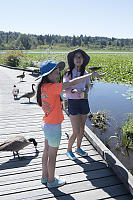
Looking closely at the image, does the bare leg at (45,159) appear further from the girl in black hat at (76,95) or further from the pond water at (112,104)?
the pond water at (112,104)

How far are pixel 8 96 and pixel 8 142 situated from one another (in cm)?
480

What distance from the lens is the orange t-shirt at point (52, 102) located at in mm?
2096

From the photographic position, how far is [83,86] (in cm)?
292

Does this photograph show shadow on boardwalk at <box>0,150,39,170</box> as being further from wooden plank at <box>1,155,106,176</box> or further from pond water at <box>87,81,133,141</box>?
pond water at <box>87,81,133,141</box>

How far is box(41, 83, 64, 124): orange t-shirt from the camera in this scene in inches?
82.5

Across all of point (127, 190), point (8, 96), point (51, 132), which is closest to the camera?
point (51, 132)

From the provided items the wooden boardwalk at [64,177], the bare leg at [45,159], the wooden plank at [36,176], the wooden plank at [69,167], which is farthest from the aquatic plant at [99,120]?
the bare leg at [45,159]

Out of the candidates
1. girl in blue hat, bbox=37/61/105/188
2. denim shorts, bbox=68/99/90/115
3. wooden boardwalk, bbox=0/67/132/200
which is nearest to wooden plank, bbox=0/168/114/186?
wooden boardwalk, bbox=0/67/132/200

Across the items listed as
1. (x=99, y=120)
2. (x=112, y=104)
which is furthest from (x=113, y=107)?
(x=99, y=120)

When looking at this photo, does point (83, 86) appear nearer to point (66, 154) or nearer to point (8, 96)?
point (66, 154)

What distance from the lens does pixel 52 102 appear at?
2162 millimetres

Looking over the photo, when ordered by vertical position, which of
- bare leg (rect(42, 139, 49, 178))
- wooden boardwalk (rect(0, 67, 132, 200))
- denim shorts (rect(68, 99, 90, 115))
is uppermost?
denim shorts (rect(68, 99, 90, 115))

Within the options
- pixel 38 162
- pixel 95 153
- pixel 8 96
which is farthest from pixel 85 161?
pixel 8 96

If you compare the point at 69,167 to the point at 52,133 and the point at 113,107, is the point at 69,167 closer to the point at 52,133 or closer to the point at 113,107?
the point at 52,133
